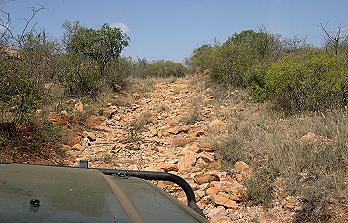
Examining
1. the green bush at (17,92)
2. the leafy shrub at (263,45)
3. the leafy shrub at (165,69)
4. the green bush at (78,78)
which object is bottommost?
the green bush at (17,92)

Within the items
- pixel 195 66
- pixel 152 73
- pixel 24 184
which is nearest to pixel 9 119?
pixel 24 184

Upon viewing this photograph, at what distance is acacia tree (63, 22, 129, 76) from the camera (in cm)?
1472

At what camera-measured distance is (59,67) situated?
11.2 meters

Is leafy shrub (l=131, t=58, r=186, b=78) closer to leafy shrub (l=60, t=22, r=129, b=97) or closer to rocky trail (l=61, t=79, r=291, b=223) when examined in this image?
leafy shrub (l=60, t=22, r=129, b=97)

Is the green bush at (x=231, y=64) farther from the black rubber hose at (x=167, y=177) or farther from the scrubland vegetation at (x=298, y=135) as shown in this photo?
the black rubber hose at (x=167, y=177)

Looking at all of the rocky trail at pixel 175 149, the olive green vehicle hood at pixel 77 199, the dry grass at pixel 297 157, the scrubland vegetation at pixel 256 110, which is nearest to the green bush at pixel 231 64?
the scrubland vegetation at pixel 256 110

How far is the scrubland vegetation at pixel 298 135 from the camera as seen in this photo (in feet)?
14.2

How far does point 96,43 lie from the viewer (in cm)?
1535

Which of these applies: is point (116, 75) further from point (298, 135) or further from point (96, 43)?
point (298, 135)

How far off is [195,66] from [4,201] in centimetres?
2016

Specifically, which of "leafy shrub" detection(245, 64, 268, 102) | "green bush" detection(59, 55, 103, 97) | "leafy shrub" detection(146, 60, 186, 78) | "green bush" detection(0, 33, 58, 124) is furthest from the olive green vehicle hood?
"leafy shrub" detection(146, 60, 186, 78)

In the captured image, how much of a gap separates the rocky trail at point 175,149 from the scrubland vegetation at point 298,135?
0.70ft

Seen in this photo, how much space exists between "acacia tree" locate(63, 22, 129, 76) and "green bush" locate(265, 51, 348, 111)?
24.0ft

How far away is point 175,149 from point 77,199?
5.65 meters
